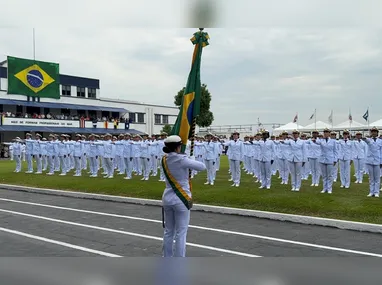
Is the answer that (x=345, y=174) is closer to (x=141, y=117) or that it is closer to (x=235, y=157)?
(x=235, y=157)

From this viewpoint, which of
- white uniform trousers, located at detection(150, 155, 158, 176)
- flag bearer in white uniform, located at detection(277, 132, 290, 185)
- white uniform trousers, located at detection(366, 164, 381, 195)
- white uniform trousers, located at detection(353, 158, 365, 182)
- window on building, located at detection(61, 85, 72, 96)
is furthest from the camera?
window on building, located at detection(61, 85, 72, 96)

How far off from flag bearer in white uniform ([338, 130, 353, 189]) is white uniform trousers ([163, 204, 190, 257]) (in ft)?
32.0

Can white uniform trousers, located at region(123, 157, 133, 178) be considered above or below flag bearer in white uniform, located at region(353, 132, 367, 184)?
below

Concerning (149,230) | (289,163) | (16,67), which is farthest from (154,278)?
(16,67)

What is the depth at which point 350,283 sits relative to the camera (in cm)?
179

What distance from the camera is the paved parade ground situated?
20.9 ft

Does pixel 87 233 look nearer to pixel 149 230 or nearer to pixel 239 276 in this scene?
pixel 149 230

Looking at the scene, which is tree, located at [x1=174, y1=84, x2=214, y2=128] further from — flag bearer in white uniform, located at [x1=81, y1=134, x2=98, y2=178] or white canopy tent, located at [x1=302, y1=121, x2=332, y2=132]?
flag bearer in white uniform, located at [x1=81, y1=134, x2=98, y2=178]

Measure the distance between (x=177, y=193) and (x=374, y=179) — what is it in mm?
8231

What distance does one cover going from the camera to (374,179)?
37.0 feet

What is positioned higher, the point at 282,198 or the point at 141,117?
the point at 141,117

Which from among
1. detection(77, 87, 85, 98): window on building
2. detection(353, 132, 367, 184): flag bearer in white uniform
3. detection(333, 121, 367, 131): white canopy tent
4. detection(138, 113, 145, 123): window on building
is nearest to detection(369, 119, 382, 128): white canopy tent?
detection(333, 121, 367, 131): white canopy tent

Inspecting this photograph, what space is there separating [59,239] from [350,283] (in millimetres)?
6459

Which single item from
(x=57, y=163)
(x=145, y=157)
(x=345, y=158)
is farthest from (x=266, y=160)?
(x=57, y=163)
